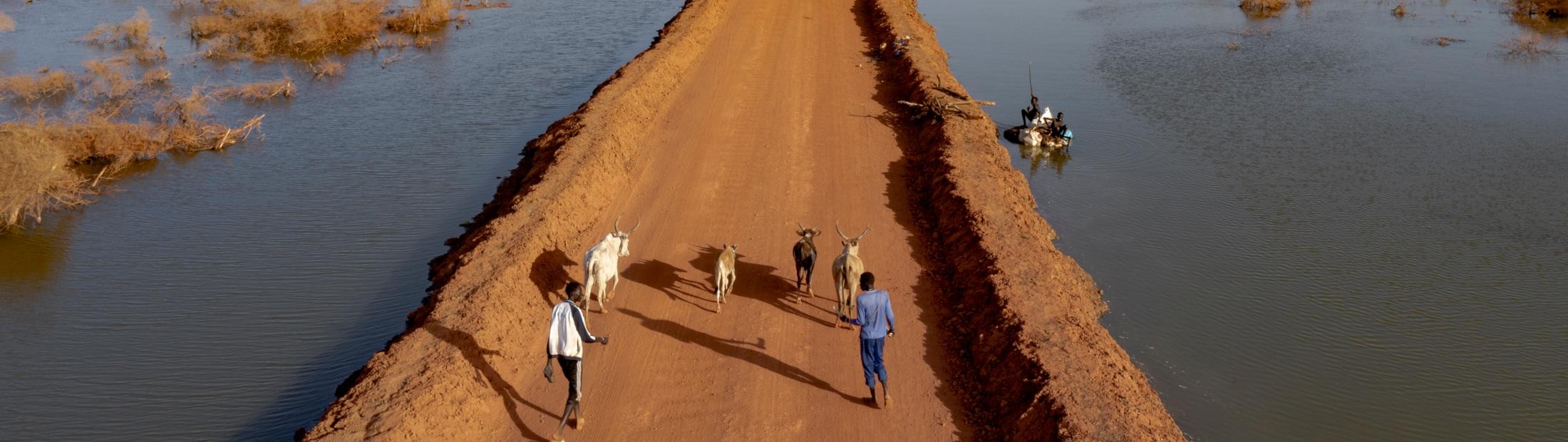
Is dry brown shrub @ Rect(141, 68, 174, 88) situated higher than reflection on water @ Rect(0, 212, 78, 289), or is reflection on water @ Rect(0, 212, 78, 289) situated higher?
dry brown shrub @ Rect(141, 68, 174, 88)

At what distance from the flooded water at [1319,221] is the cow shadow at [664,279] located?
6.07 metres

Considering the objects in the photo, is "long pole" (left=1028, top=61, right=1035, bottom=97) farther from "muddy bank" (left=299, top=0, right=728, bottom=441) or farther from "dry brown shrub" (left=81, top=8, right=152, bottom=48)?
"dry brown shrub" (left=81, top=8, right=152, bottom=48)

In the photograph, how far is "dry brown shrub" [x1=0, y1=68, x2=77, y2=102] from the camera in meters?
29.0

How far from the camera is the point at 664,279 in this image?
14.1 m

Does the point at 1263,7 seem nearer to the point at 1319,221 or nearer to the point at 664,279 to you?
the point at 1319,221

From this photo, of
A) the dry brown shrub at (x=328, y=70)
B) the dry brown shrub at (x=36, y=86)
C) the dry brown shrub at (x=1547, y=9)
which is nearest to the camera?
the dry brown shrub at (x=36, y=86)

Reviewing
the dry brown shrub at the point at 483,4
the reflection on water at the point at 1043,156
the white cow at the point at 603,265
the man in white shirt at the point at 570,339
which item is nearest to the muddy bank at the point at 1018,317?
the reflection on water at the point at 1043,156

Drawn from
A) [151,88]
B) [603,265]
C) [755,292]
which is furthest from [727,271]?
[151,88]

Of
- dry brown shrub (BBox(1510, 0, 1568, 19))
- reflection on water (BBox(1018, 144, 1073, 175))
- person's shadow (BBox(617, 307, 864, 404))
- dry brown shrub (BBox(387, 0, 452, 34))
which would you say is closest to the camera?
person's shadow (BBox(617, 307, 864, 404))

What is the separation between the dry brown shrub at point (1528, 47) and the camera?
1303 inches

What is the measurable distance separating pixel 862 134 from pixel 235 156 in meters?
14.7

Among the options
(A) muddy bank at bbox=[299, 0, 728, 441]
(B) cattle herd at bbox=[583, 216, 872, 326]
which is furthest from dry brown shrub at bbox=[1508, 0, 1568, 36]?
(B) cattle herd at bbox=[583, 216, 872, 326]

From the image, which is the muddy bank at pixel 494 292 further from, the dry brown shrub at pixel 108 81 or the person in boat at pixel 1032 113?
the dry brown shrub at pixel 108 81

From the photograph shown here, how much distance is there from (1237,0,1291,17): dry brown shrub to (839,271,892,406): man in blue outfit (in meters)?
36.3
